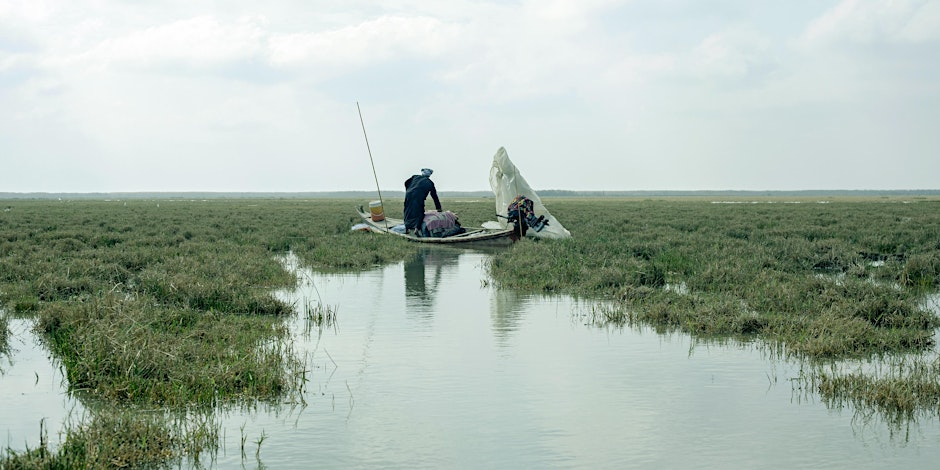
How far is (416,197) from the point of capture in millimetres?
24953

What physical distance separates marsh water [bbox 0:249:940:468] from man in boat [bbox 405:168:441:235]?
43.3 feet

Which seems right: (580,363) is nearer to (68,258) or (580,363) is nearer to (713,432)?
(713,432)

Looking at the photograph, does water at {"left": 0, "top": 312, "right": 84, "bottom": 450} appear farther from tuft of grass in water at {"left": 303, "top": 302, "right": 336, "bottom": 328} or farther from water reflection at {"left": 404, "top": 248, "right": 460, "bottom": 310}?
water reflection at {"left": 404, "top": 248, "right": 460, "bottom": 310}

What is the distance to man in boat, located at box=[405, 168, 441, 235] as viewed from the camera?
80.5 ft

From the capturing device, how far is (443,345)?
10.2 metres

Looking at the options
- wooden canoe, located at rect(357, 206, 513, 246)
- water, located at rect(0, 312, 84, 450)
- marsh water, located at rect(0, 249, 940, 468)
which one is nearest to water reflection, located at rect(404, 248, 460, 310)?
wooden canoe, located at rect(357, 206, 513, 246)

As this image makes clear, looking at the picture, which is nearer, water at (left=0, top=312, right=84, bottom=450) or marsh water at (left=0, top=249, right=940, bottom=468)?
marsh water at (left=0, top=249, right=940, bottom=468)

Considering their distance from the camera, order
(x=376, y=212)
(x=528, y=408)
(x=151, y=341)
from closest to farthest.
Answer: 1. (x=528, y=408)
2. (x=151, y=341)
3. (x=376, y=212)

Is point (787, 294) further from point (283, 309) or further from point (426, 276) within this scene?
point (426, 276)

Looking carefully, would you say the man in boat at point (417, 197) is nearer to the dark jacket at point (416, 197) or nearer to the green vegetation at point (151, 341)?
the dark jacket at point (416, 197)

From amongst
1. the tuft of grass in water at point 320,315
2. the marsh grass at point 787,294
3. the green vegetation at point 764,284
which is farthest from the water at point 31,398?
the green vegetation at point 764,284

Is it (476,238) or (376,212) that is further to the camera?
(376,212)

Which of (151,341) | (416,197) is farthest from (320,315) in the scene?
(416,197)

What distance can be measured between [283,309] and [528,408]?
6.12 metres
